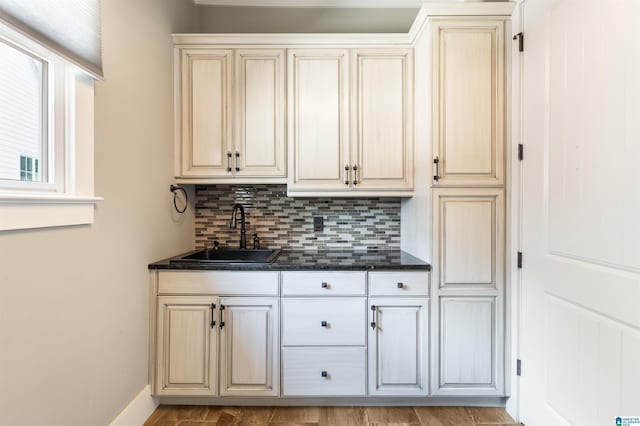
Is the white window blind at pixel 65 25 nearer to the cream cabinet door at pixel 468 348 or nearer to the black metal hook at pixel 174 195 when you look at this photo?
the black metal hook at pixel 174 195

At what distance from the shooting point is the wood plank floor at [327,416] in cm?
183

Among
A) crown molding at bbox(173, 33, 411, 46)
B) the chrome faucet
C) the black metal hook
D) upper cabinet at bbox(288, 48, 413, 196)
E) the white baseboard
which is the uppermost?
crown molding at bbox(173, 33, 411, 46)

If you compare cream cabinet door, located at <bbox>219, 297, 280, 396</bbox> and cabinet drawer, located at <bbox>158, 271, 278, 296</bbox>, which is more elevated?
cabinet drawer, located at <bbox>158, 271, 278, 296</bbox>

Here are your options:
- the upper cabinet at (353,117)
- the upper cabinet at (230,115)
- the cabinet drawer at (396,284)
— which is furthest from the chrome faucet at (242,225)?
the cabinet drawer at (396,284)

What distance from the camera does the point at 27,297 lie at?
1.13 meters

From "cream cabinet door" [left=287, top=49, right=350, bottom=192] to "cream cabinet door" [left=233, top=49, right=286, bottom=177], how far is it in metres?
0.08

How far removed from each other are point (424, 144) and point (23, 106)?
193cm

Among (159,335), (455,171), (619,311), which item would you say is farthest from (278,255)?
(619,311)

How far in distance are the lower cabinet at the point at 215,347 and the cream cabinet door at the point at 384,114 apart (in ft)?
3.77

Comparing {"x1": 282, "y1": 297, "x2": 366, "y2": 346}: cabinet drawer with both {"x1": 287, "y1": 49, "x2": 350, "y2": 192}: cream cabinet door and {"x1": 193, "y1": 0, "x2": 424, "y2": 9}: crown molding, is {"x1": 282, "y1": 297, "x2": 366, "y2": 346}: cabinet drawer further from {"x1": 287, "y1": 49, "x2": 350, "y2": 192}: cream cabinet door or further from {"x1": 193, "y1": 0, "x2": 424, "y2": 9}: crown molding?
{"x1": 193, "y1": 0, "x2": 424, "y2": 9}: crown molding

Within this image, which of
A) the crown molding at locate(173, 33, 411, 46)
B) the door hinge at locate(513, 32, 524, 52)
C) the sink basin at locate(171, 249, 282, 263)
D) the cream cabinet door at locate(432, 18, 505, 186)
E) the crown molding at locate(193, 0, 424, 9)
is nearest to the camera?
the door hinge at locate(513, 32, 524, 52)

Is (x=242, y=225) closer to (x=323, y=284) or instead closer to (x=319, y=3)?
(x=323, y=284)

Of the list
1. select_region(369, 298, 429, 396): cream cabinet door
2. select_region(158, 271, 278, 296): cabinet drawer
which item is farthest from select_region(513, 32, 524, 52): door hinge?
select_region(158, 271, 278, 296): cabinet drawer

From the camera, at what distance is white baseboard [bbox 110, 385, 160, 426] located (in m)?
1.65
